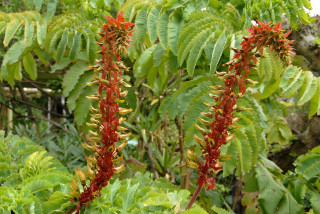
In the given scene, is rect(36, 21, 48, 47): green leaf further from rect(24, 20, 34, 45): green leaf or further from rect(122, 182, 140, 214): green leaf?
rect(122, 182, 140, 214): green leaf

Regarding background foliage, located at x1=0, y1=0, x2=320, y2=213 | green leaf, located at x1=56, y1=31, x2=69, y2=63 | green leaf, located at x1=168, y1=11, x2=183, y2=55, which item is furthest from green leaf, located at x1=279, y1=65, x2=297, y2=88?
green leaf, located at x1=56, y1=31, x2=69, y2=63

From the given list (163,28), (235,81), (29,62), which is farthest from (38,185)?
(29,62)

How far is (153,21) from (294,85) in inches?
30.9

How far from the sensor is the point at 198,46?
144cm

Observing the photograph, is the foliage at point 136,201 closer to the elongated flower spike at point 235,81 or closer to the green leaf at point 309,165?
the elongated flower spike at point 235,81

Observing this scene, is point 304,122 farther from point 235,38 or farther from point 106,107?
point 106,107

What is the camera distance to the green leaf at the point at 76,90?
5.67ft

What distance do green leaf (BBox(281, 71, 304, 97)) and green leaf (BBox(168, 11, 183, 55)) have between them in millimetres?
558

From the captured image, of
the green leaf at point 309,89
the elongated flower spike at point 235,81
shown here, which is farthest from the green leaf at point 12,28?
the green leaf at point 309,89

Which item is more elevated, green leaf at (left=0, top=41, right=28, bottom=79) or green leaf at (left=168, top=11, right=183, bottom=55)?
green leaf at (left=168, top=11, right=183, bottom=55)

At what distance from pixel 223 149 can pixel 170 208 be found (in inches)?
23.3

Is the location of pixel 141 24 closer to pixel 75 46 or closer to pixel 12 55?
pixel 75 46

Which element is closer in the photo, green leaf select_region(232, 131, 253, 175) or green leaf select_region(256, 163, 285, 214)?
green leaf select_region(232, 131, 253, 175)

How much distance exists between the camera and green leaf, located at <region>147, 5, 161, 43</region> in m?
1.62
